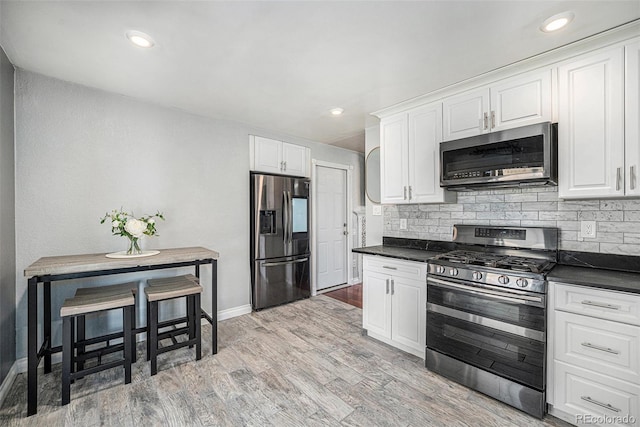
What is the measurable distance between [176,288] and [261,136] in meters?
2.19

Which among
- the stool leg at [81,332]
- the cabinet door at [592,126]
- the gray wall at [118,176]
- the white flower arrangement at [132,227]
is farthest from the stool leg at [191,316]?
the cabinet door at [592,126]

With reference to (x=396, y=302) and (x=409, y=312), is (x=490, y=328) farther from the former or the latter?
(x=396, y=302)

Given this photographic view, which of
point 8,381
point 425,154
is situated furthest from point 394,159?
point 8,381

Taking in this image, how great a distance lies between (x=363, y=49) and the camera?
1925 mm

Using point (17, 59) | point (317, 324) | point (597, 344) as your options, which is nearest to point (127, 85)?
point (17, 59)

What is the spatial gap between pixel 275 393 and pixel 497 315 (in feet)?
5.43

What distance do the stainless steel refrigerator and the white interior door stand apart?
34 centimetres

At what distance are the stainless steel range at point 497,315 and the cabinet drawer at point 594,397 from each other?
0.32ft

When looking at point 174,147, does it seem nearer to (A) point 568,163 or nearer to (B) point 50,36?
(B) point 50,36

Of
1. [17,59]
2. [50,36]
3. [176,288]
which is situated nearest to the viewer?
[50,36]

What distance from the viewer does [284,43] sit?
6.09ft

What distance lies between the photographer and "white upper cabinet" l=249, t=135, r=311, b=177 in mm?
3676

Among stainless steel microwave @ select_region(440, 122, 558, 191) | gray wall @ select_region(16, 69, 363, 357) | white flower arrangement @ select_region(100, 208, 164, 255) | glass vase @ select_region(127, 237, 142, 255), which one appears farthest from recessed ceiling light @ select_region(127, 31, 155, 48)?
stainless steel microwave @ select_region(440, 122, 558, 191)

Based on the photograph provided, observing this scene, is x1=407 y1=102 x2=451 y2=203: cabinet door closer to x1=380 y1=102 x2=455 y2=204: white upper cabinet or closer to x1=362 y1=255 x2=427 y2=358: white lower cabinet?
x1=380 y1=102 x2=455 y2=204: white upper cabinet
